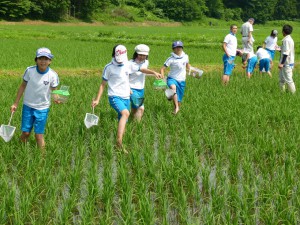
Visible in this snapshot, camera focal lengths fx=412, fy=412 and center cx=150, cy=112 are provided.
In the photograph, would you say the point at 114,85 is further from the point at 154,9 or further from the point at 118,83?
the point at 154,9

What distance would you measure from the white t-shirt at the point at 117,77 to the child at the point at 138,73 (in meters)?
0.33

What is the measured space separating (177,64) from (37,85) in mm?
2699

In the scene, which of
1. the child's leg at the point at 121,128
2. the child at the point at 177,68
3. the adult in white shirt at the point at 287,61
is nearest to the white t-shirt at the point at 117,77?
the child's leg at the point at 121,128

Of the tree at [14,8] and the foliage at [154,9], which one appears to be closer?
the tree at [14,8]

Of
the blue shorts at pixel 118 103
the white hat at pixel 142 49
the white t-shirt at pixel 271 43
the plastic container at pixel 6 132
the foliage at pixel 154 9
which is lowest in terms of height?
the plastic container at pixel 6 132

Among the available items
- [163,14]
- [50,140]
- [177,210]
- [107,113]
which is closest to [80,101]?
[107,113]

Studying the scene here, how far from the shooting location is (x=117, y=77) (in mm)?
4840

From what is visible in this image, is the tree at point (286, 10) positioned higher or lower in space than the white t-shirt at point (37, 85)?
higher

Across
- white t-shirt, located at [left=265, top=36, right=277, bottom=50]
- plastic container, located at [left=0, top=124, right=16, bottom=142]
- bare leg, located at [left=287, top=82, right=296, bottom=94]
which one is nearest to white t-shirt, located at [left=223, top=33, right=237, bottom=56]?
bare leg, located at [left=287, top=82, right=296, bottom=94]

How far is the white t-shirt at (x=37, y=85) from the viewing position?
428 cm

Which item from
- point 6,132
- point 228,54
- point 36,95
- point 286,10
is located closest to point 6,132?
point 6,132

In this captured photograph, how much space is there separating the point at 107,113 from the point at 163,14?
156ft

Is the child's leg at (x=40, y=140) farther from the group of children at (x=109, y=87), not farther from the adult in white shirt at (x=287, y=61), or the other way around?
the adult in white shirt at (x=287, y=61)

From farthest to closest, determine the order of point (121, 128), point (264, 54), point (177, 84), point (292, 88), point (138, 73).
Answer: point (264, 54) < point (292, 88) < point (177, 84) < point (138, 73) < point (121, 128)
